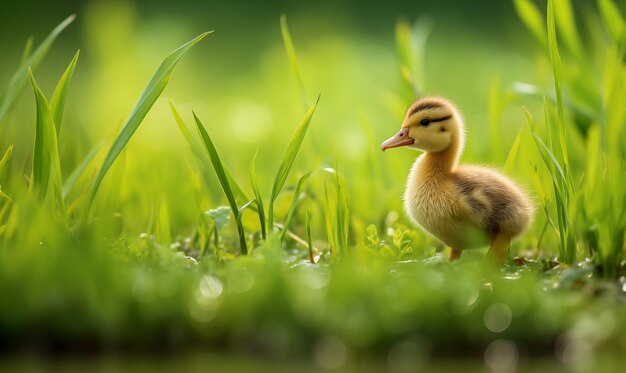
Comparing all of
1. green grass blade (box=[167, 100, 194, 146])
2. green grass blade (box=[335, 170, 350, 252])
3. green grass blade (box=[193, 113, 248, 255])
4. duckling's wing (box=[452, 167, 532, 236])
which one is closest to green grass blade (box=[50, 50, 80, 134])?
green grass blade (box=[167, 100, 194, 146])

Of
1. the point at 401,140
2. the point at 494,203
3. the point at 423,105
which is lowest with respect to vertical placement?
the point at 494,203

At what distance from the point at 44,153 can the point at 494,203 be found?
4.76 feet

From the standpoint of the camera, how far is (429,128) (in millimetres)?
3424

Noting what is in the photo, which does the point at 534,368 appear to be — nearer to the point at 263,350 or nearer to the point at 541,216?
the point at 263,350

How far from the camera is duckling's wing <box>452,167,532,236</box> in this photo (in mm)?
3207

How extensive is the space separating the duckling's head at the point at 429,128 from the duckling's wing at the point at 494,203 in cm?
17

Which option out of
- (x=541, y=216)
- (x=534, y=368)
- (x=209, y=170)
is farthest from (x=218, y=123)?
(x=534, y=368)

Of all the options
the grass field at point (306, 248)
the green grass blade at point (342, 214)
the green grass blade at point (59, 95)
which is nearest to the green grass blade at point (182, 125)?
the grass field at point (306, 248)

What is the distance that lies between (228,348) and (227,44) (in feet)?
22.5

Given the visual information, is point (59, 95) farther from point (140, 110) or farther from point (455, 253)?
point (455, 253)

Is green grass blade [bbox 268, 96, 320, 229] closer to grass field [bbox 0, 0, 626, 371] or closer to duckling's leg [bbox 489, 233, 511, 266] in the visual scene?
grass field [bbox 0, 0, 626, 371]

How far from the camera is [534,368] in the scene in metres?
2.25

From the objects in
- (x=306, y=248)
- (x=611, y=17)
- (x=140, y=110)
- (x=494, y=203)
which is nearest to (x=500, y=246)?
(x=494, y=203)

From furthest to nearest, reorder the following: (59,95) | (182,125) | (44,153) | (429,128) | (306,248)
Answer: (306,248)
(429,128)
(182,125)
(59,95)
(44,153)
